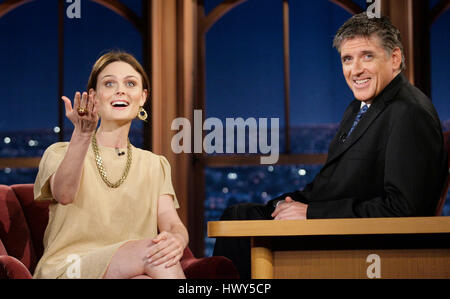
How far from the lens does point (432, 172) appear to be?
78.0 inches

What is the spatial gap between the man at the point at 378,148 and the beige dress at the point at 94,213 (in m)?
0.47

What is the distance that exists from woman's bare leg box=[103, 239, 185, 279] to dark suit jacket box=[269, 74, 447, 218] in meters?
0.52

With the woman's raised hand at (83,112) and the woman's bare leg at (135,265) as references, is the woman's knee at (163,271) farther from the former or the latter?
the woman's raised hand at (83,112)

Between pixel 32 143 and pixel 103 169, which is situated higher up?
pixel 32 143

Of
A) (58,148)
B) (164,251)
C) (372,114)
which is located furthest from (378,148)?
(58,148)

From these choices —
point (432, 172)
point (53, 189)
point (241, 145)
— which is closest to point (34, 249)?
point (53, 189)

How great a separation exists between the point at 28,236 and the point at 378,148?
1525 mm

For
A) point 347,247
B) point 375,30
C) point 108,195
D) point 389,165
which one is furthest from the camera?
point 375,30

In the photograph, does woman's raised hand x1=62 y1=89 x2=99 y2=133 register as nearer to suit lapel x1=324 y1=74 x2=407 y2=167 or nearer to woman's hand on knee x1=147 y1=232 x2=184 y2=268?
woman's hand on knee x1=147 y1=232 x2=184 y2=268

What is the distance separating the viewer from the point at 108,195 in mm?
2094

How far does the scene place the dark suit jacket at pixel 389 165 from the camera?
1.93 m

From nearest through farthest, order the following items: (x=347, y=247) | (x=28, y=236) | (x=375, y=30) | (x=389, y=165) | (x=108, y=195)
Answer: (x=347, y=247), (x=389, y=165), (x=108, y=195), (x=375, y=30), (x=28, y=236)

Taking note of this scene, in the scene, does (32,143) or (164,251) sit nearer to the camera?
(164,251)

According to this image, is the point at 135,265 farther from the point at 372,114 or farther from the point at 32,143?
the point at 32,143
